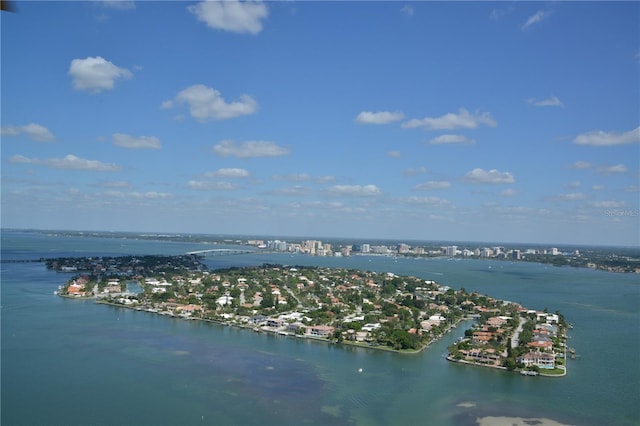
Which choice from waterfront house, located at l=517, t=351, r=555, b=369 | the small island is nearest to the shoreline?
the small island

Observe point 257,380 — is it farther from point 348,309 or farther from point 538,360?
point 348,309

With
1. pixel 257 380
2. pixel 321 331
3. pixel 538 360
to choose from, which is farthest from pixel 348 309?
pixel 257 380

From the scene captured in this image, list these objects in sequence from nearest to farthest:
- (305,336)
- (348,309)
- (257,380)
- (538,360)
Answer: (257,380)
(538,360)
(305,336)
(348,309)

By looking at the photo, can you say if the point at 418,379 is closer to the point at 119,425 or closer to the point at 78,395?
the point at 119,425

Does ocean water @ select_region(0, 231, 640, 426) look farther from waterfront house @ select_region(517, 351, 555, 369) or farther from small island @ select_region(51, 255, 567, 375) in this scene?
small island @ select_region(51, 255, 567, 375)

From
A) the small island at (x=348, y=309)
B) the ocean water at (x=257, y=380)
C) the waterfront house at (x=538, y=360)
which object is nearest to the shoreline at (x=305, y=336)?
the small island at (x=348, y=309)

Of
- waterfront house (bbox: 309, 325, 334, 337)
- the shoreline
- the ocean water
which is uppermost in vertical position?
waterfront house (bbox: 309, 325, 334, 337)

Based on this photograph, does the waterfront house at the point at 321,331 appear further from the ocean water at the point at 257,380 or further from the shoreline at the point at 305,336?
the ocean water at the point at 257,380
